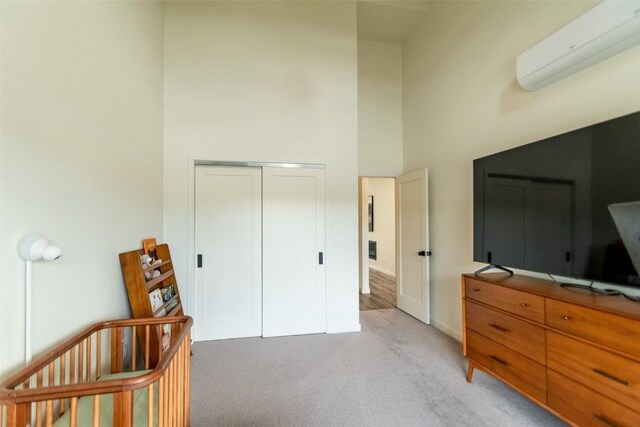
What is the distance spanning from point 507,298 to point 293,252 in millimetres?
2131

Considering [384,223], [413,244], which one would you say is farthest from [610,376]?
[384,223]

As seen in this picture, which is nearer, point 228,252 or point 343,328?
point 228,252

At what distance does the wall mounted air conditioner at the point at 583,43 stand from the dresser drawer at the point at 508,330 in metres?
1.75

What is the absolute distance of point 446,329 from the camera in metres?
3.07

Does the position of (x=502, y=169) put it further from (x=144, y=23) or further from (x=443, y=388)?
(x=144, y=23)

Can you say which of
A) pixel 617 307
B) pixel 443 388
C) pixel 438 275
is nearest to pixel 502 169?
pixel 617 307

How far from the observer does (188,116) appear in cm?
293

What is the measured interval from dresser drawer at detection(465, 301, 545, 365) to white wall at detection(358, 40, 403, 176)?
97.1 inches

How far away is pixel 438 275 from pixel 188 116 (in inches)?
141

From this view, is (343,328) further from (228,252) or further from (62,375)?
(62,375)

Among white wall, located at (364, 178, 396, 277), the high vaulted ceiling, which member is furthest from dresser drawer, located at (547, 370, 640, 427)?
white wall, located at (364, 178, 396, 277)

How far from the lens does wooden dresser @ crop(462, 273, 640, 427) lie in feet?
3.94

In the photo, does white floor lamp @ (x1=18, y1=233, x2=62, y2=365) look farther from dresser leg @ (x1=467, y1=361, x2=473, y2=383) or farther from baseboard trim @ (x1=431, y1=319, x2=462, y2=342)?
baseboard trim @ (x1=431, y1=319, x2=462, y2=342)

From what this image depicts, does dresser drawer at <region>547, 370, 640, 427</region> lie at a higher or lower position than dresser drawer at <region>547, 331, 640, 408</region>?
lower
